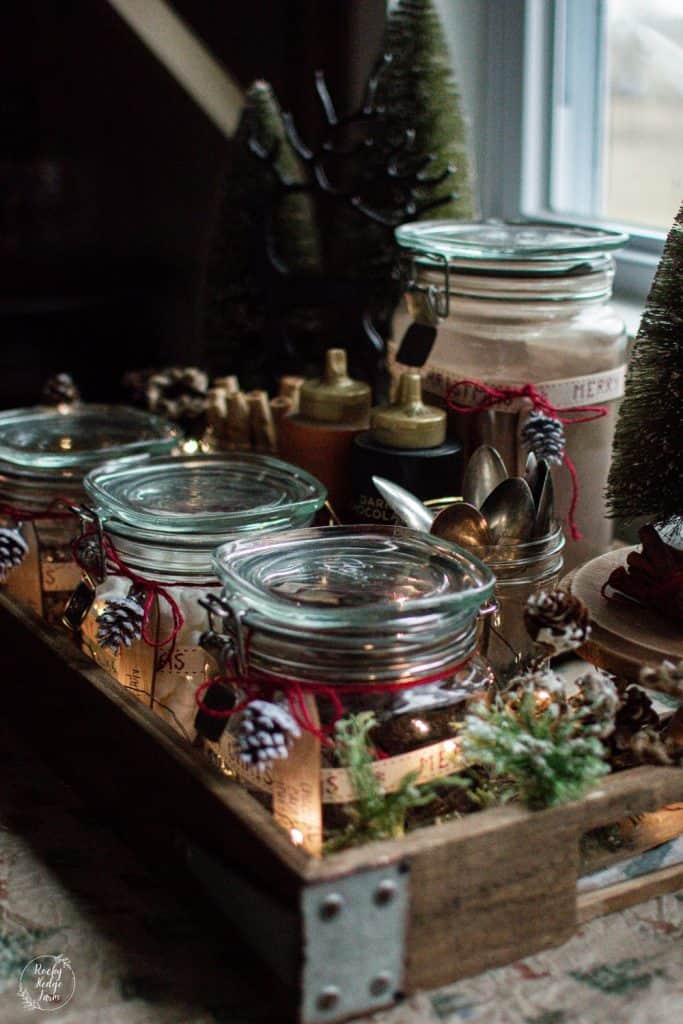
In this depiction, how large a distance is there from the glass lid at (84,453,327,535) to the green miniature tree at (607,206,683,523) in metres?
0.18

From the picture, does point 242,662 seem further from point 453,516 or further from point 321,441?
point 321,441

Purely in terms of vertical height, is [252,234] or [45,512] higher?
[252,234]

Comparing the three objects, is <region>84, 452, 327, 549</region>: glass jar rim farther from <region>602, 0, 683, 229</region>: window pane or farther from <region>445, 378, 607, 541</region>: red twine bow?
<region>602, 0, 683, 229</region>: window pane

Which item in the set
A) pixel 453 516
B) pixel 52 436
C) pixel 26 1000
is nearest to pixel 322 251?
pixel 52 436

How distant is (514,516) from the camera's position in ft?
2.26

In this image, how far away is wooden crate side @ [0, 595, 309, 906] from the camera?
538 millimetres

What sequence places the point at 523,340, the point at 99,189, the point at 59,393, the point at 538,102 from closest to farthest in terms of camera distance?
the point at 523,340 < the point at 59,393 < the point at 538,102 < the point at 99,189

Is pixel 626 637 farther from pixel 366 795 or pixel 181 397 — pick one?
pixel 181 397

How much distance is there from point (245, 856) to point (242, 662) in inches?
3.6

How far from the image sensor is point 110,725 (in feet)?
2.16

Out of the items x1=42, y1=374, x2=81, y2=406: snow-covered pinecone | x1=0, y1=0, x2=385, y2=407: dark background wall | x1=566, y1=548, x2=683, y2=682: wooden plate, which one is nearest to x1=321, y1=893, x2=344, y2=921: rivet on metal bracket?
x1=566, y1=548, x2=683, y2=682: wooden plate

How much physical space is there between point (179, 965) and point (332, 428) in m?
0.39

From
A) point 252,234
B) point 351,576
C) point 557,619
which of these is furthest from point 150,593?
point 252,234

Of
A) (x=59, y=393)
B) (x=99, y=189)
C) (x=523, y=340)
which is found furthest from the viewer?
(x=99, y=189)
